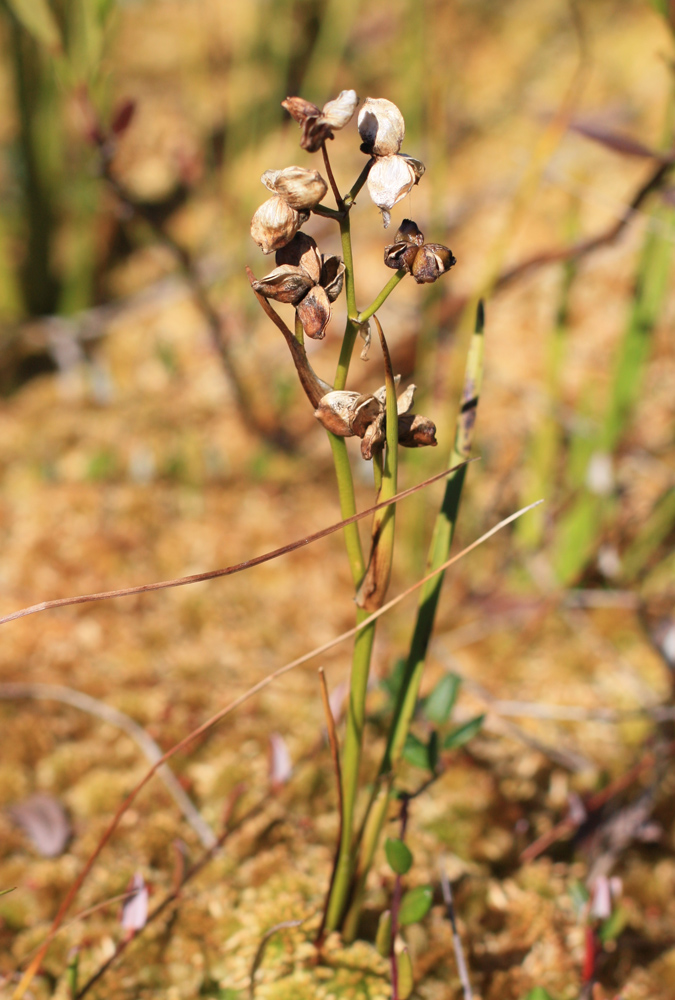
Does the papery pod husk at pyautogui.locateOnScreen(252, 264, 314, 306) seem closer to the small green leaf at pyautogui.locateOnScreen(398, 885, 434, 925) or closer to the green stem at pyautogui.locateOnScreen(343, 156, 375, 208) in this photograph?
the green stem at pyautogui.locateOnScreen(343, 156, 375, 208)

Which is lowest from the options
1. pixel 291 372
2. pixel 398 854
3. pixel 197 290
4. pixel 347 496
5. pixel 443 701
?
pixel 398 854

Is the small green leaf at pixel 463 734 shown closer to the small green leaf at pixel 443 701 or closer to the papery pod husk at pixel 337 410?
the small green leaf at pixel 443 701

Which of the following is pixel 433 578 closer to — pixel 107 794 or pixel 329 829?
pixel 329 829

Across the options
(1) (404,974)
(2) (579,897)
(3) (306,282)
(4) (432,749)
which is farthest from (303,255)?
(2) (579,897)

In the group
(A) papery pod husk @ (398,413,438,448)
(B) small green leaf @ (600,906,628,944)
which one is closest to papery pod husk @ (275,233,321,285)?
(A) papery pod husk @ (398,413,438,448)

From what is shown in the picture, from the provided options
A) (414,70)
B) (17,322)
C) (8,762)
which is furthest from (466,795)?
(17,322)

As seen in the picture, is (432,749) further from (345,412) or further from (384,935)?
(345,412)
